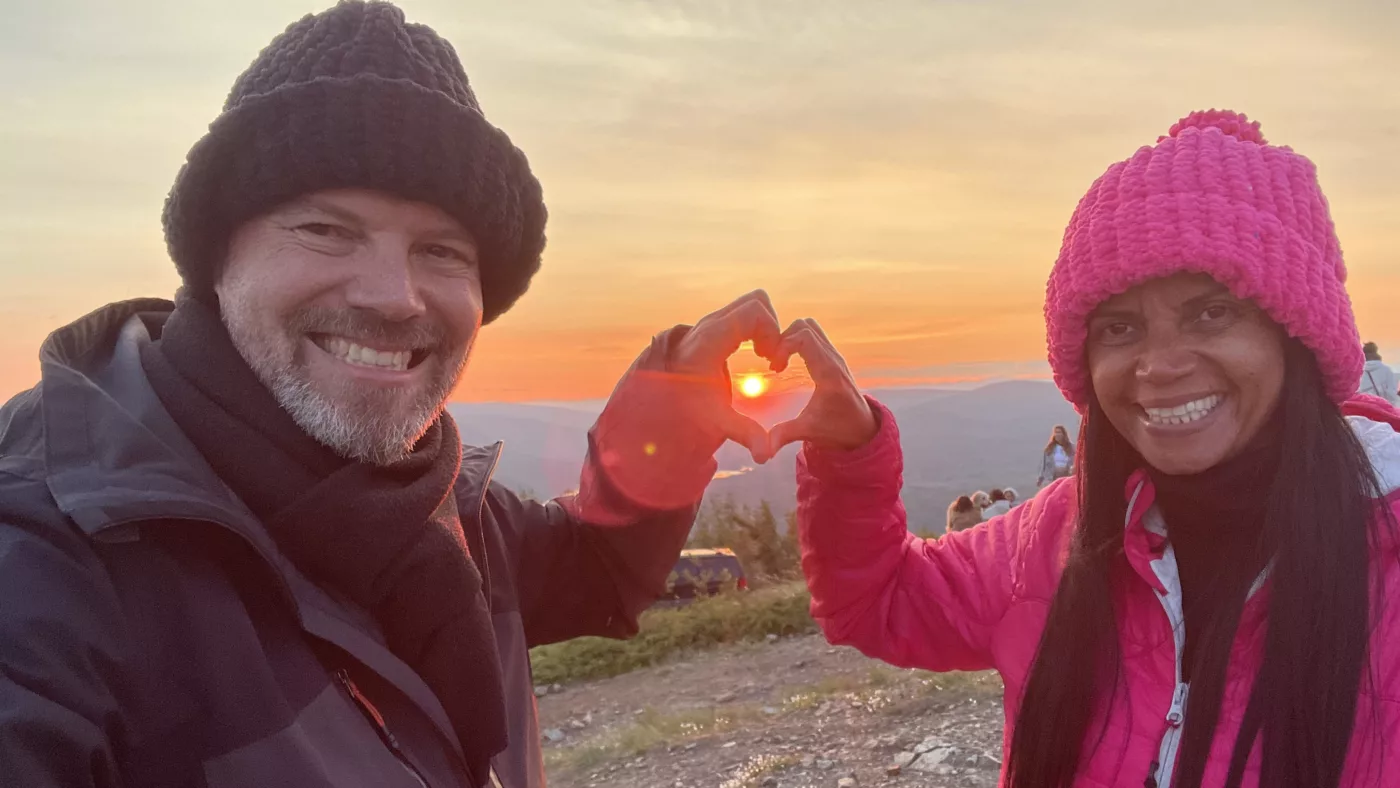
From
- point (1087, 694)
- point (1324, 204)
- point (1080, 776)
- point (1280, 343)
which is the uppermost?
point (1324, 204)

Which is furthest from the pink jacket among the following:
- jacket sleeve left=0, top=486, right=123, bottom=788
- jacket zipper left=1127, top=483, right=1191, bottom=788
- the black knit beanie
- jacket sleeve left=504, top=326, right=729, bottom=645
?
jacket sleeve left=0, top=486, right=123, bottom=788

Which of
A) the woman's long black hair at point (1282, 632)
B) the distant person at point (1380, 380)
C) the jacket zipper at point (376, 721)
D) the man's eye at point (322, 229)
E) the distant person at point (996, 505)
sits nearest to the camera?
the jacket zipper at point (376, 721)

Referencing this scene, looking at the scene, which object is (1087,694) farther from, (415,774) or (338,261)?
(338,261)

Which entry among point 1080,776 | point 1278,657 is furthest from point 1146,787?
point 1278,657

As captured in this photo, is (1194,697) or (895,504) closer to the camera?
(1194,697)

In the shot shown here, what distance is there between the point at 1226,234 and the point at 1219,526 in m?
0.69

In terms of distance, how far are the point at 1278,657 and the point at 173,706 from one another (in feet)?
6.84

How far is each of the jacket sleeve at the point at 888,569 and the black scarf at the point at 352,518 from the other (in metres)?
0.90

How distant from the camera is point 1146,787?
1880 mm

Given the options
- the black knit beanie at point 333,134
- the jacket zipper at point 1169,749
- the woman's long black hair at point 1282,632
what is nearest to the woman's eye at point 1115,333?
the woman's long black hair at point 1282,632

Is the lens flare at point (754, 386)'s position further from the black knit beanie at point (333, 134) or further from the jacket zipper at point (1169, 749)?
the jacket zipper at point (1169, 749)

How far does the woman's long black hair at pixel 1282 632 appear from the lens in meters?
1.78

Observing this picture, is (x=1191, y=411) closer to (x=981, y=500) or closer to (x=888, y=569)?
(x=888, y=569)

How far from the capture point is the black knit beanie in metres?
1.83
